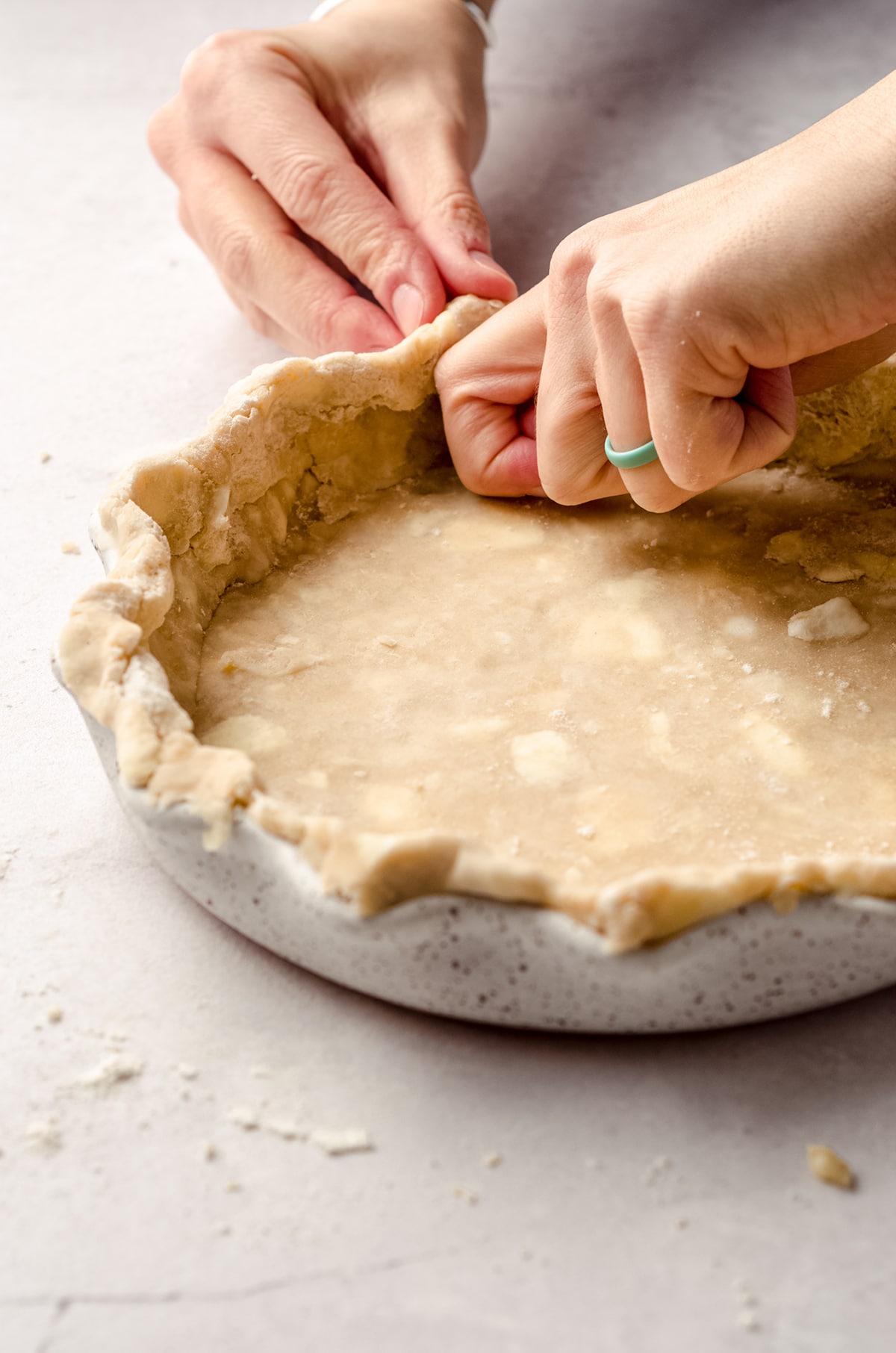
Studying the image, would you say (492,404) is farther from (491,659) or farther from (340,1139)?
(340,1139)

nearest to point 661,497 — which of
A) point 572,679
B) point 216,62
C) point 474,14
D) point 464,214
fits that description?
point 572,679

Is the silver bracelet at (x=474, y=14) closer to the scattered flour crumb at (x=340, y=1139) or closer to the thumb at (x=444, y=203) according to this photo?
the thumb at (x=444, y=203)

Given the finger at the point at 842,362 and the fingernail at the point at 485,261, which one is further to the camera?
the fingernail at the point at 485,261

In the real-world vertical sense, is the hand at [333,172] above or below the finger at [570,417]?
above

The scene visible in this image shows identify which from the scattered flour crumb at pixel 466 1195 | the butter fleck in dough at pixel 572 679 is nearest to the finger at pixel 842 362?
the butter fleck in dough at pixel 572 679

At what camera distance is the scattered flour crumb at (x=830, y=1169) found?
37.0 inches

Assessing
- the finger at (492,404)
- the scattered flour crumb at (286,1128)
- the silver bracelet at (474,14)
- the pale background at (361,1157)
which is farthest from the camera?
the silver bracelet at (474,14)

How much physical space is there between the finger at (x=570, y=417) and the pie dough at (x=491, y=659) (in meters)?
0.08

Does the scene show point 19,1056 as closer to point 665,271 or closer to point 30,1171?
point 30,1171

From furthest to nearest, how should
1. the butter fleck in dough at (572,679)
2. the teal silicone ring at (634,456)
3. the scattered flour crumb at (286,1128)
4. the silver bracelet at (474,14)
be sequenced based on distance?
the silver bracelet at (474,14)
the teal silicone ring at (634,456)
the butter fleck in dough at (572,679)
the scattered flour crumb at (286,1128)

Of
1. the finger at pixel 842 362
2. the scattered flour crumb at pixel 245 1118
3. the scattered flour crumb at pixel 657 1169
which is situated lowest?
the scattered flour crumb at pixel 657 1169

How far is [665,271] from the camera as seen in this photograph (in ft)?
3.48

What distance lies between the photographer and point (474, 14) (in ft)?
7.02

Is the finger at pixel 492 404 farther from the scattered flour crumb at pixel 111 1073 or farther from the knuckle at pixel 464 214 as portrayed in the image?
the scattered flour crumb at pixel 111 1073
